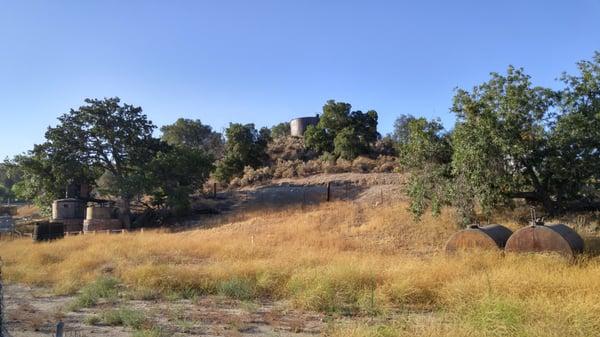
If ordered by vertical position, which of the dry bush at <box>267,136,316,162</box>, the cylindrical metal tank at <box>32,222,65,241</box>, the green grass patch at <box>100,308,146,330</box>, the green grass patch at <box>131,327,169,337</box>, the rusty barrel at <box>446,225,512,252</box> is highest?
the dry bush at <box>267,136,316,162</box>

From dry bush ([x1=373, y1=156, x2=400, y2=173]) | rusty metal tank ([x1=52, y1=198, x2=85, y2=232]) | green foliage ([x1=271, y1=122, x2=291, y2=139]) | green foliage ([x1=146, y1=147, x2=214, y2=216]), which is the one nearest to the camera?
green foliage ([x1=146, y1=147, x2=214, y2=216])

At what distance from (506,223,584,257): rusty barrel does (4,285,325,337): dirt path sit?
641cm

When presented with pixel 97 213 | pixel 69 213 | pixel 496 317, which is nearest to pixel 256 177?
pixel 97 213

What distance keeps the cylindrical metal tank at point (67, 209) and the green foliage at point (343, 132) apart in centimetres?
2332

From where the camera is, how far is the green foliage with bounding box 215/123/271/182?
47969 mm

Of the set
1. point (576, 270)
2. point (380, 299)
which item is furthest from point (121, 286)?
point (576, 270)

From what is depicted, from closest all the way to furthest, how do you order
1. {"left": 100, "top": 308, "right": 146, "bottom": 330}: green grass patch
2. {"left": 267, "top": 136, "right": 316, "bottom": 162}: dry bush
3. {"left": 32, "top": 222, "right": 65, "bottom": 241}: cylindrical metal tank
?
{"left": 100, "top": 308, "right": 146, "bottom": 330}: green grass patch
{"left": 32, "top": 222, "right": 65, "bottom": 241}: cylindrical metal tank
{"left": 267, "top": 136, "right": 316, "bottom": 162}: dry bush

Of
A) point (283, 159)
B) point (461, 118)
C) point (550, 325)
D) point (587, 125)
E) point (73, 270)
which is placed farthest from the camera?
point (283, 159)

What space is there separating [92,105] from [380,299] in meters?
34.5

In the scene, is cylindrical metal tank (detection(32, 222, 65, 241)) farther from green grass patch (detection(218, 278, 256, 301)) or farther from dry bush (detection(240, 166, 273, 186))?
green grass patch (detection(218, 278, 256, 301))

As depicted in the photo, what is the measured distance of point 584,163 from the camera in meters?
16.2

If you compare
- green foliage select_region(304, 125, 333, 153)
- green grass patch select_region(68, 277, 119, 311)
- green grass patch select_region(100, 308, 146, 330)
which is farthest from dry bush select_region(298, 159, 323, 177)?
green grass patch select_region(100, 308, 146, 330)

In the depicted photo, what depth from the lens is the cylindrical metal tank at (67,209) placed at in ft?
121

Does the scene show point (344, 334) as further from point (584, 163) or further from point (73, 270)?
point (584, 163)
